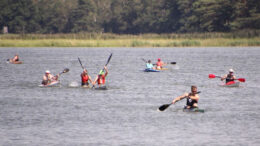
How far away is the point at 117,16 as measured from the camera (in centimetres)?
15462

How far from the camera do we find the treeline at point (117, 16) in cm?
11944

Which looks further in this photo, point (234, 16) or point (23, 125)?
point (234, 16)

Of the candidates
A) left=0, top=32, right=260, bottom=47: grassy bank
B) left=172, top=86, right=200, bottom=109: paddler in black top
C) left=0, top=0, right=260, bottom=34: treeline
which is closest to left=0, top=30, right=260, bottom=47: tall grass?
left=0, top=32, right=260, bottom=47: grassy bank

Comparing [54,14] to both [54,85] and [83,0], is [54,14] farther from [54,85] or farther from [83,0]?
[54,85]

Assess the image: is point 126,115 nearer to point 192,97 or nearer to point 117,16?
point 192,97

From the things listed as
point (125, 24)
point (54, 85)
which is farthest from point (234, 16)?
point (54, 85)

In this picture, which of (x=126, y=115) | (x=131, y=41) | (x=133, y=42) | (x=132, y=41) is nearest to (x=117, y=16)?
(x=131, y=41)

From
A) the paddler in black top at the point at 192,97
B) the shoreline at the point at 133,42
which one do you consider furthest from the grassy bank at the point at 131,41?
the paddler in black top at the point at 192,97

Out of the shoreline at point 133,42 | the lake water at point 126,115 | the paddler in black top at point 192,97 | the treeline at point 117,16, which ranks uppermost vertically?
the treeline at point 117,16

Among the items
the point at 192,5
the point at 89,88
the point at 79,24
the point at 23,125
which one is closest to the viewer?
the point at 23,125

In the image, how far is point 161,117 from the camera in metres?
24.9

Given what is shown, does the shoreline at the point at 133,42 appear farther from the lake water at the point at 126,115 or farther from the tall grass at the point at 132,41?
the lake water at the point at 126,115

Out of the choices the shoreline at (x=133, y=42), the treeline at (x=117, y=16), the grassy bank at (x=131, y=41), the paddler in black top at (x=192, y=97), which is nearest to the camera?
the paddler in black top at (x=192, y=97)

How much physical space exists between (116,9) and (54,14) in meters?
17.2
